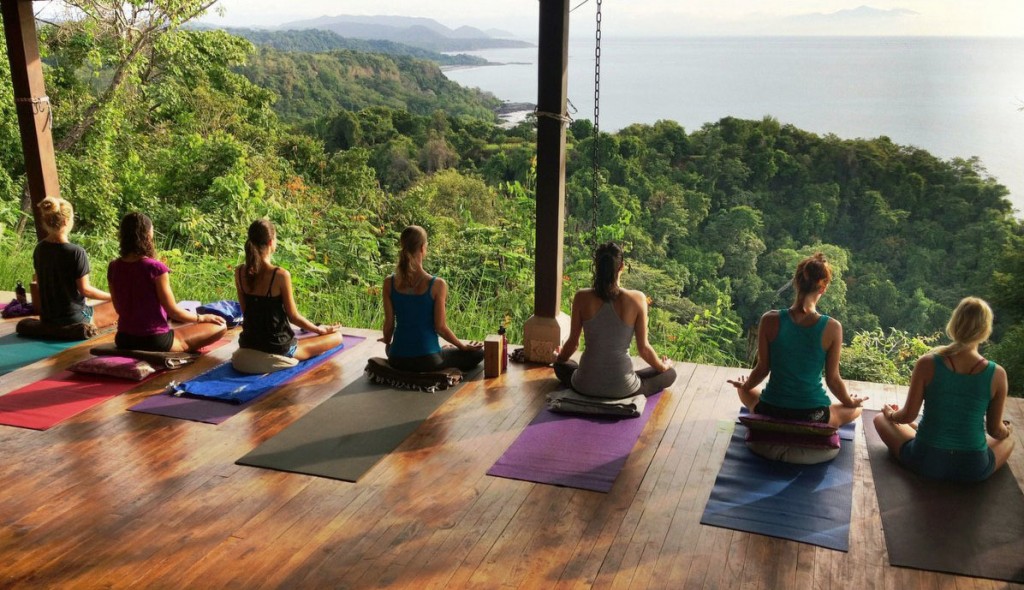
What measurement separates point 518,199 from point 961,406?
183 inches

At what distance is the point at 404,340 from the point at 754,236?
8517 millimetres

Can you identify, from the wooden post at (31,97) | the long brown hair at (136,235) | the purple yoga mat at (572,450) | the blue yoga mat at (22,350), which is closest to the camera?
the purple yoga mat at (572,450)

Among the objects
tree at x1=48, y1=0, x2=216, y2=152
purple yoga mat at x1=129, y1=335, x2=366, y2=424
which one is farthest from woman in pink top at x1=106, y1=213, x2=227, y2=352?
tree at x1=48, y1=0, x2=216, y2=152

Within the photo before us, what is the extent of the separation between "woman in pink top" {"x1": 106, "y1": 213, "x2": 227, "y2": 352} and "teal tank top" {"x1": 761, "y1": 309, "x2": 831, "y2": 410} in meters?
3.07

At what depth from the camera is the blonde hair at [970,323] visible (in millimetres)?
3188

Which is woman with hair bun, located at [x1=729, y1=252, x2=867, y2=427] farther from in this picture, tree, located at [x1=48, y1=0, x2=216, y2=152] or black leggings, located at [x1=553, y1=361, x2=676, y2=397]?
tree, located at [x1=48, y1=0, x2=216, y2=152]

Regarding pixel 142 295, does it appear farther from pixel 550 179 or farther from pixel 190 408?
pixel 550 179

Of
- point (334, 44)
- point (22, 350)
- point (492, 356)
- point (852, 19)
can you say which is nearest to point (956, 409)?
point (492, 356)

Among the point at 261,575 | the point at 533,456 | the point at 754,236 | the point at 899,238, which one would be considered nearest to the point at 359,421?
the point at 533,456

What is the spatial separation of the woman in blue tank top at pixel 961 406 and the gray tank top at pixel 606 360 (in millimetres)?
1191

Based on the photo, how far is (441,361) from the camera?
4.57 metres

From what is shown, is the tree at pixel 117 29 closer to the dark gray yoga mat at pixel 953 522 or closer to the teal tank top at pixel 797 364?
the teal tank top at pixel 797 364

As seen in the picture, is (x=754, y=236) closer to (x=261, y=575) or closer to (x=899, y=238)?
(x=899, y=238)

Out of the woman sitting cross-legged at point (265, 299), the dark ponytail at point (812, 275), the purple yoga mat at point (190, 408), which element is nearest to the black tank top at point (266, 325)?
the woman sitting cross-legged at point (265, 299)
